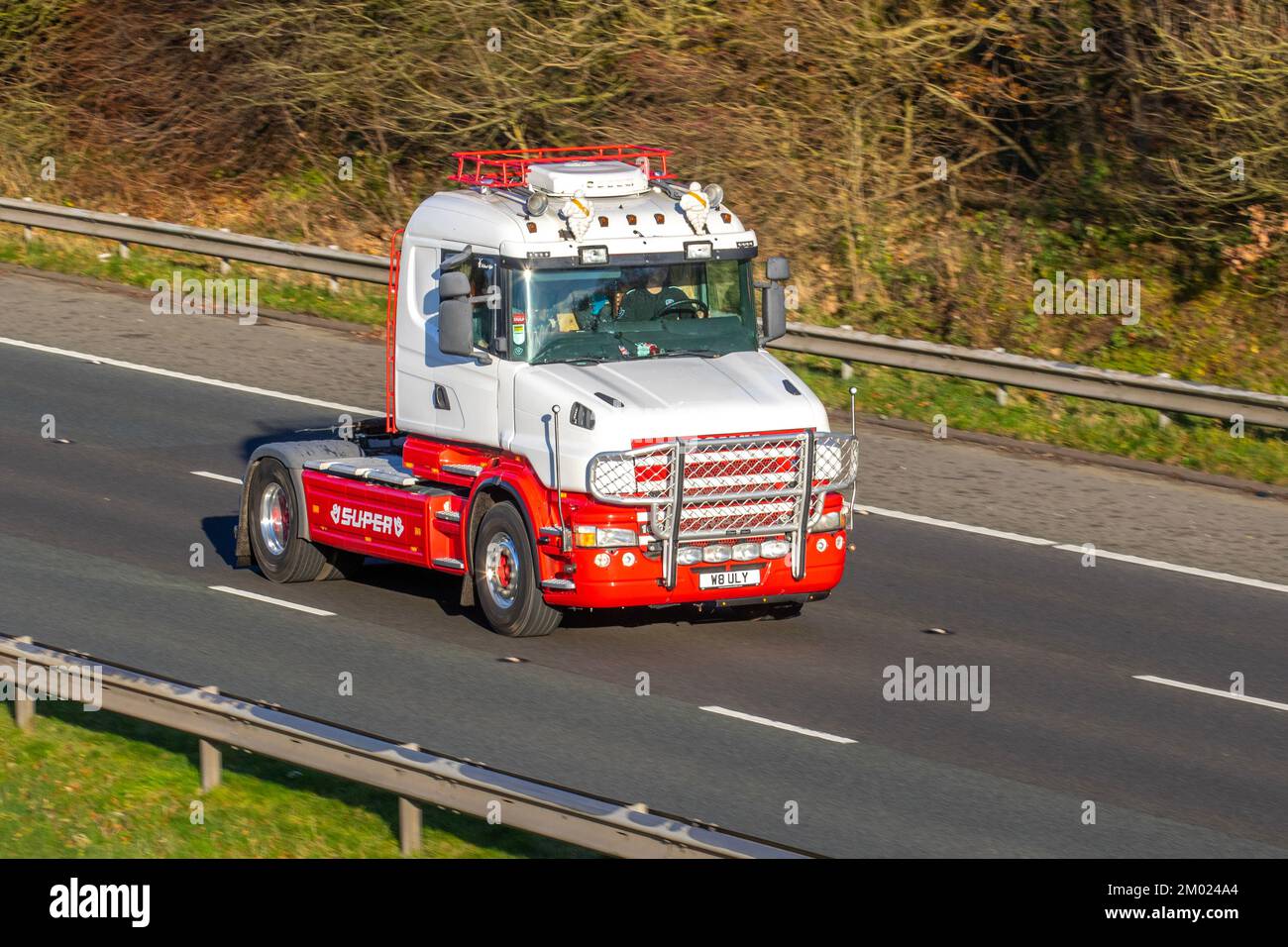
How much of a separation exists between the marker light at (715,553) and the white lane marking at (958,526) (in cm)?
411

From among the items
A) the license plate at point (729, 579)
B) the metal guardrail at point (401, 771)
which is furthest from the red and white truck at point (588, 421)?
the metal guardrail at point (401, 771)

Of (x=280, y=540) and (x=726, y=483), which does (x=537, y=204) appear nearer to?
(x=726, y=483)

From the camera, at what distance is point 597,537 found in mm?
12297

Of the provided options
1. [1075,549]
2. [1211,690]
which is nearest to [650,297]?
[1211,690]

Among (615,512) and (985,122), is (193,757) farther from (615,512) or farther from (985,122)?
(985,122)

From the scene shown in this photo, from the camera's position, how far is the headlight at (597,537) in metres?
12.3

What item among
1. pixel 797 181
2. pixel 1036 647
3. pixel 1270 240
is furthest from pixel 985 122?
pixel 1036 647

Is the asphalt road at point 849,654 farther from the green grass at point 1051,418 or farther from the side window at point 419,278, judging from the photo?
the side window at point 419,278

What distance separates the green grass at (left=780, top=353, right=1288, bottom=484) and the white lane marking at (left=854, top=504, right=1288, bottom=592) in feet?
10.4

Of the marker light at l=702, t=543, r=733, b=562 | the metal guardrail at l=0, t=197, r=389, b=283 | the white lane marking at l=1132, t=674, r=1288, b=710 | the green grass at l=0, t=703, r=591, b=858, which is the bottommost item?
the white lane marking at l=1132, t=674, r=1288, b=710

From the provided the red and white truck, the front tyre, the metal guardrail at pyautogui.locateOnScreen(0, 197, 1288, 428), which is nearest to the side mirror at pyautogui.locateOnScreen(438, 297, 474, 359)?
the red and white truck

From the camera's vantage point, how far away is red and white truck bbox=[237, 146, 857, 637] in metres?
12.4

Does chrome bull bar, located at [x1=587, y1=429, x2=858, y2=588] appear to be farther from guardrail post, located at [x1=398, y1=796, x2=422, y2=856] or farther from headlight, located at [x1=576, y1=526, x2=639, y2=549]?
guardrail post, located at [x1=398, y1=796, x2=422, y2=856]
